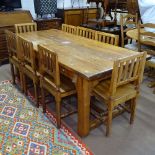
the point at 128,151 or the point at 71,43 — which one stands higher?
the point at 71,43

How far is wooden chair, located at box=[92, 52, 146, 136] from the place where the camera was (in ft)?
5.73

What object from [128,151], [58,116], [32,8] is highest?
[32,8]

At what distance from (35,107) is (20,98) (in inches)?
14.0

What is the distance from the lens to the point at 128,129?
2.24 meters

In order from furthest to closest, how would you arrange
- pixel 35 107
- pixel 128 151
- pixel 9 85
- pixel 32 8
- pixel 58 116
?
1. pixel 32 8
2. pixel 9 85
3. pixel 35 107
4. pixel 58 116
5. pixel 128 151

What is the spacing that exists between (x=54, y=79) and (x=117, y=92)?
0.68 meters

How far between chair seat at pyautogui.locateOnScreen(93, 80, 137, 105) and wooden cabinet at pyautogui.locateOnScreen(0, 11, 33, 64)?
2.68 metres

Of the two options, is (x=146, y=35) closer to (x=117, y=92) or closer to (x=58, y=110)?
(x=117, y=92)

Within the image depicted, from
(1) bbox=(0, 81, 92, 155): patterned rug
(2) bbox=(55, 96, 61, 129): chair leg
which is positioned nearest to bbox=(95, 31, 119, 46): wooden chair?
(2) bbox=(55, 96, 61, 129): chair leg

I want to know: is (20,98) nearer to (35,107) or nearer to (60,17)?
(35,107)

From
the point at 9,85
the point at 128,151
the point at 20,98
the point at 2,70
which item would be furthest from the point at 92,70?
the point at 2,70

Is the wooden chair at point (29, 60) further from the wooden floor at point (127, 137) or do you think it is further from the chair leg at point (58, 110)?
the wooden floor at point (127, 137)

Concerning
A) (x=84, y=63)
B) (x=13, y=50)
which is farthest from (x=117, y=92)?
(x=13, y=50)

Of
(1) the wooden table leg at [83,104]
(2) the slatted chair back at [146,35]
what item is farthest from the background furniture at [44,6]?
(1) the wooden table leg at [83,104]
